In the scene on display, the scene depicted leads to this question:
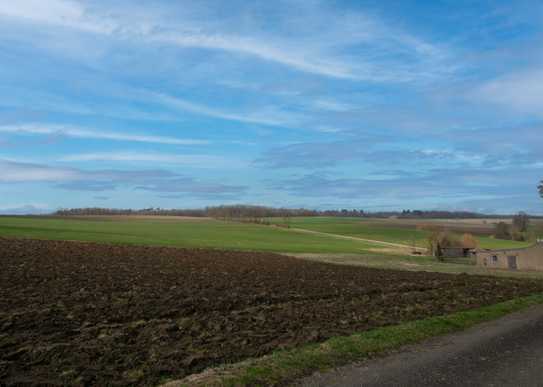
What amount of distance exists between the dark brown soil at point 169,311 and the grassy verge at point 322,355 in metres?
0.75

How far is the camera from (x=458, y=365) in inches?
386

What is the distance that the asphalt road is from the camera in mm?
8672

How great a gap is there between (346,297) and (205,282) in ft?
25.6

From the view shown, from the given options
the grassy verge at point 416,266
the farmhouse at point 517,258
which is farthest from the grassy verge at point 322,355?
the farmhouse at point 517,258

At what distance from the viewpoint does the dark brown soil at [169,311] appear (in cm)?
1059

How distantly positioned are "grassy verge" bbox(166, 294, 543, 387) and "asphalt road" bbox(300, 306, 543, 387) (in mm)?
461

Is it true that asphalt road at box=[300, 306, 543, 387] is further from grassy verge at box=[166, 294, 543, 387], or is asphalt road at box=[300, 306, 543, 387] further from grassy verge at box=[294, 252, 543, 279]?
grassy verge at box=[294, 252, 543, 279]

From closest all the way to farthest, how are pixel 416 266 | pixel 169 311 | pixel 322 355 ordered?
pixel 322 355
pixel 169 311
pixel 416 266

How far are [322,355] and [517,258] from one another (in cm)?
5333

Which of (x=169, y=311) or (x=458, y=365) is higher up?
(x=458, y=365)

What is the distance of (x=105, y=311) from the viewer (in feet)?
55.5

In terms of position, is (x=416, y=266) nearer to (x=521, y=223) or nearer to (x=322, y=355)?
(x=322, y=355)

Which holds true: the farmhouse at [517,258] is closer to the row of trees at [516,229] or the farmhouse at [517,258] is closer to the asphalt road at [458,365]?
the asphalt road at [458,365]

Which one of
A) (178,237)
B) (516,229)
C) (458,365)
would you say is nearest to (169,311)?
(458,365)
